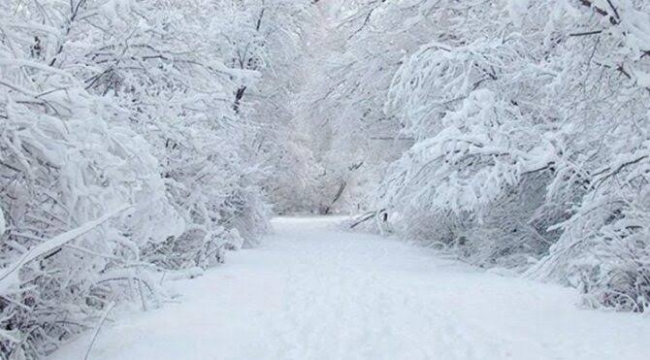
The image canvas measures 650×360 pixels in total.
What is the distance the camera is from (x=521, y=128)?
10.4m

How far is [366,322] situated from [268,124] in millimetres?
13126

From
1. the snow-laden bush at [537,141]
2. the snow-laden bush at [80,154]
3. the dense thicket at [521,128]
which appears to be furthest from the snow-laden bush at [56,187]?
the snow-laden bush at [537,141]

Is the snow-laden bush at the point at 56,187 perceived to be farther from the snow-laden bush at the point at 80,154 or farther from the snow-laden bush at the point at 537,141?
the snow-laden bush at the point at 537,141

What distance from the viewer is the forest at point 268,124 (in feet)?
14.7

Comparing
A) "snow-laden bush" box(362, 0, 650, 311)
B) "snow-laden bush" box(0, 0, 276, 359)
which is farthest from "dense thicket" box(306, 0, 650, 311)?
"snow-laden bush" box(0, 0, 276, 359)

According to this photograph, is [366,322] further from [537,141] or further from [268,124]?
[268,124]

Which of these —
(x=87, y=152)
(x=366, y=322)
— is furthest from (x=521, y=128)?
(x=87, y=152)

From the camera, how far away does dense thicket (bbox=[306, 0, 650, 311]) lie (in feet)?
16.8

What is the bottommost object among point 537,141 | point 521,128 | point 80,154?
point 537,141

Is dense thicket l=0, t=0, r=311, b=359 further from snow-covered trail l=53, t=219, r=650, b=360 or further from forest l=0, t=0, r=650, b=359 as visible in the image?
snow-covered trail l=53, t=219, r=650, b=360

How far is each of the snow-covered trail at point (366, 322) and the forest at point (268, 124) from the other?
17.2 inches

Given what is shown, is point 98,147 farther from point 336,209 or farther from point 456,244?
point 336,209

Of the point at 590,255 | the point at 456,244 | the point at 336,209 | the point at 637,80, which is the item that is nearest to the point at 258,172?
the point at 456,244

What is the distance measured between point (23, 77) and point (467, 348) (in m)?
3.91
